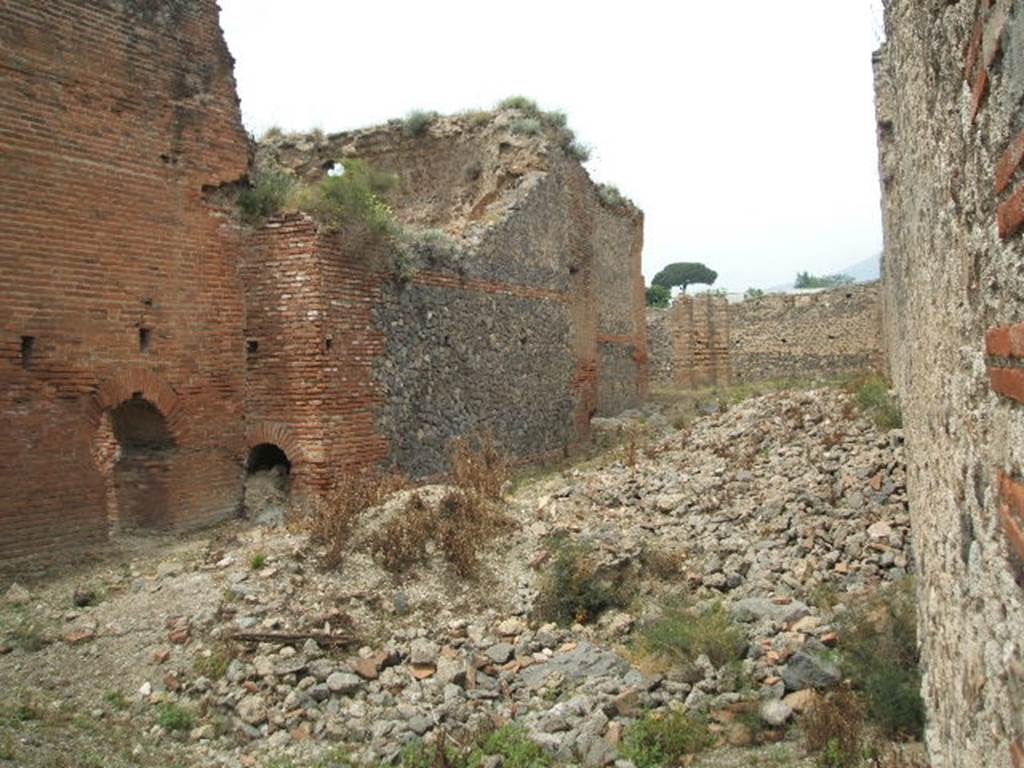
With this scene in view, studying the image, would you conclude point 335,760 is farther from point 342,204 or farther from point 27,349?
point 342,204

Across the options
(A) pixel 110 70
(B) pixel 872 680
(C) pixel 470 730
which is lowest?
(C) pixel 470 730

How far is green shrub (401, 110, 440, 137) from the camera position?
640 inches

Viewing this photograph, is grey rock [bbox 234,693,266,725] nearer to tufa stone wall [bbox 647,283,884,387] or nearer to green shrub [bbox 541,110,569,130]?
green shrub [bbox 541,110,569,130]

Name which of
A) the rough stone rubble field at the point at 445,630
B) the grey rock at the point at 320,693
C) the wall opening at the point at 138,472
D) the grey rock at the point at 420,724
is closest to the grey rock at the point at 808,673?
the rough stone rubble field at the point at 445,630

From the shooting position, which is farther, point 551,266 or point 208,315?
point 551,266

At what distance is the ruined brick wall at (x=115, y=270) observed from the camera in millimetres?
8352

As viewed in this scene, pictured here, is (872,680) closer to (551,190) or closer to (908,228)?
(908,228)

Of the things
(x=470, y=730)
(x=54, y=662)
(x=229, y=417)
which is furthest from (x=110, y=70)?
(x=470, y=730)

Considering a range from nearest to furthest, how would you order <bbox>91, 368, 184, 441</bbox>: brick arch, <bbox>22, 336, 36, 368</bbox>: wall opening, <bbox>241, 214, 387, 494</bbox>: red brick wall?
<bbox>22, 336, 36, 368</bbox>: wall opening → <bbox>91, 368, 184, 441</bbox>: brick arch → <bbox>241, 214, 387, 494</bbox>: red brick wall

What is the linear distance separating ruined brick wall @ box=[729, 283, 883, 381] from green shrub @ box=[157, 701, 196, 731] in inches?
840

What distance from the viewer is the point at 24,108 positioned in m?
8.48

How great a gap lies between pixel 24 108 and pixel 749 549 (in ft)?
25.7

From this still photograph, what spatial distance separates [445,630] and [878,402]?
596cm

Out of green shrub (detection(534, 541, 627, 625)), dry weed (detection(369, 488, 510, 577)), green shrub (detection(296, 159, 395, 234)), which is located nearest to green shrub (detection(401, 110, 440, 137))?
green shrub (detection(296, 159, 395, 234))
